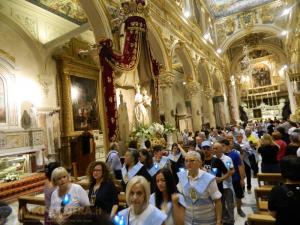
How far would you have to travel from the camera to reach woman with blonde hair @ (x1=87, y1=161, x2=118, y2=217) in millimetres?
2557

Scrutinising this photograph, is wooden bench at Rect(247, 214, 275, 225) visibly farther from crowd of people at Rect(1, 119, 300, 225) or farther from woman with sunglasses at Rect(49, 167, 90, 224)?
woman with sunglasses at Rect(49, 167, 90, 224)

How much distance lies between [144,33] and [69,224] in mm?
7592

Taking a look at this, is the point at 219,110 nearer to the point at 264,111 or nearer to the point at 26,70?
the point at 264,111

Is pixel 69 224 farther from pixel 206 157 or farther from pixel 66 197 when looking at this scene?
pixel 206 157

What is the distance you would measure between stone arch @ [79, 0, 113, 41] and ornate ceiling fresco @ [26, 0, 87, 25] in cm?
342

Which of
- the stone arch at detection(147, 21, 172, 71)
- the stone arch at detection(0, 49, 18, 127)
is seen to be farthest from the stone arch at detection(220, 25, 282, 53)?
the stone arch at detection(0, 49, 18, 127)

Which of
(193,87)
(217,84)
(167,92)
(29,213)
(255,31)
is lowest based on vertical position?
(29,213)

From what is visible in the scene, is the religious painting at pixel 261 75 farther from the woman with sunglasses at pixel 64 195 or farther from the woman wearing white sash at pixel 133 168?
the woman with sunglasses at pixel 64 195

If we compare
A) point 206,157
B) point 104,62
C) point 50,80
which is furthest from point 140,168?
point 50,80

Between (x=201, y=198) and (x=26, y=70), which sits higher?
(x=26, y=70)

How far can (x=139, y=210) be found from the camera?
1.85 metres

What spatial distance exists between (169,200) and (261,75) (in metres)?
29.0

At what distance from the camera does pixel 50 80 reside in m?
10.3

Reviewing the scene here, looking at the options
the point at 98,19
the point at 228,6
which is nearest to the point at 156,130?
the point at 98,19
